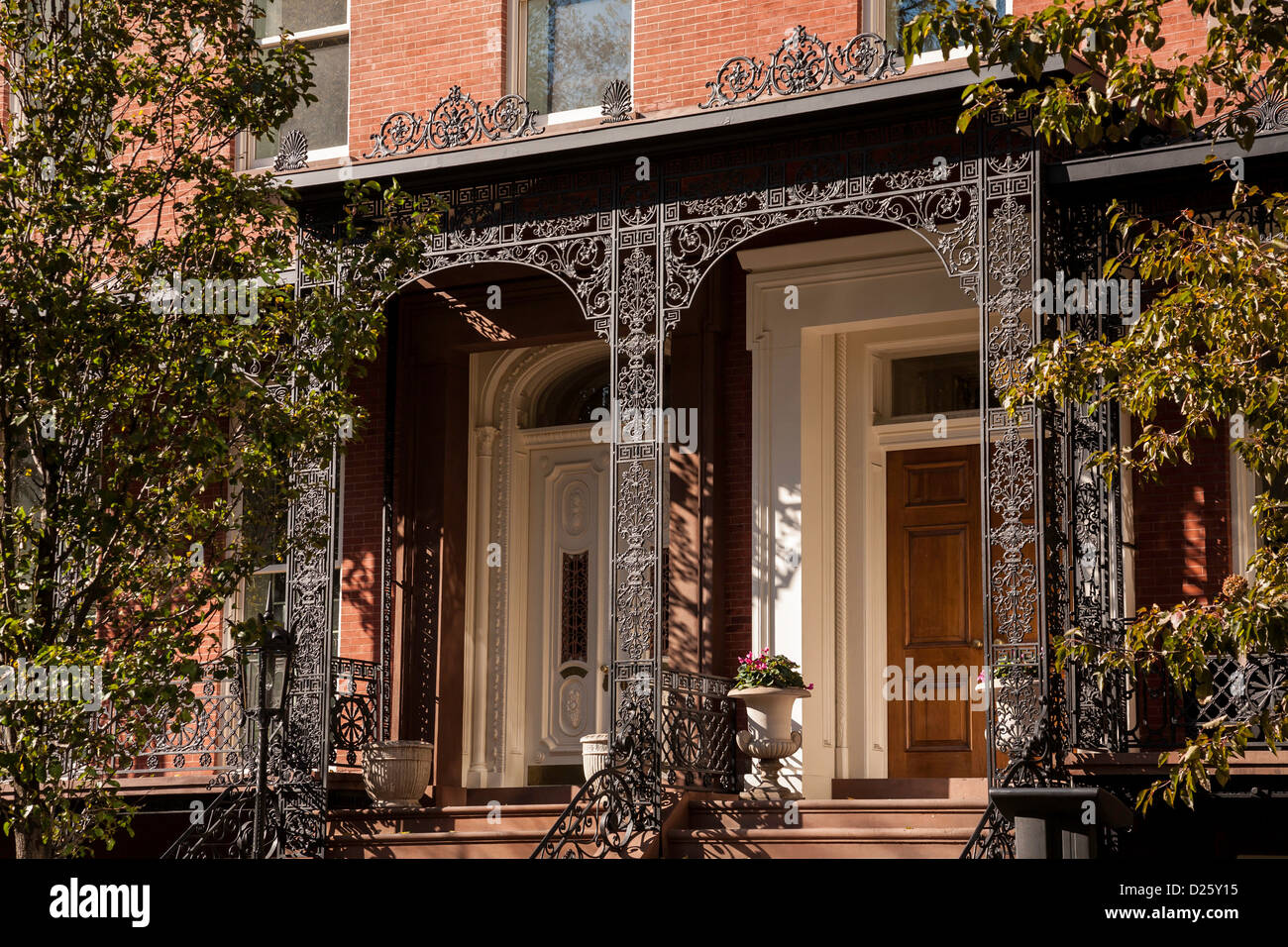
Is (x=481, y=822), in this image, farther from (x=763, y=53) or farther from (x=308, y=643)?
(x=763, y=53)

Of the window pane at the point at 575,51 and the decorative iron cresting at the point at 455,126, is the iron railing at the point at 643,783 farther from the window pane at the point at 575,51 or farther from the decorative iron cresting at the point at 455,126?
the window pane at the point at 575,51

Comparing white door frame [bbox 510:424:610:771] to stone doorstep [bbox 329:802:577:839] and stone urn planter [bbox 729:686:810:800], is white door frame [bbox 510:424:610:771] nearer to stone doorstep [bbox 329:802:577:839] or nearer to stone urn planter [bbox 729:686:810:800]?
stone doorstep [bbox 329:802:577:839]

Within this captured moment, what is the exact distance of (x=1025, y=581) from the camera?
1040 cm

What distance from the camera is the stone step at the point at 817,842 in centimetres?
1034

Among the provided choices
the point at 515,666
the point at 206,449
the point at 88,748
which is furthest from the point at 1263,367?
the point at 515,666

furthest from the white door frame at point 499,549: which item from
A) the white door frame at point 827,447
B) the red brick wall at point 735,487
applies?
the white door frame at point 827,447

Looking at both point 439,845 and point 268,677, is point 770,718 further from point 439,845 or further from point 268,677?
point 268,677

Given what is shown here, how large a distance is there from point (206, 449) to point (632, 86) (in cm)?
640

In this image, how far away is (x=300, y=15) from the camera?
15031 mm

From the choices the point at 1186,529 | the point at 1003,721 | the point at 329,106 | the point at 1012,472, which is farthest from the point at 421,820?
the point at 329,106

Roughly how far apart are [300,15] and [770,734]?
7630 mm

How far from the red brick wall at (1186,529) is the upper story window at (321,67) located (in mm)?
7220

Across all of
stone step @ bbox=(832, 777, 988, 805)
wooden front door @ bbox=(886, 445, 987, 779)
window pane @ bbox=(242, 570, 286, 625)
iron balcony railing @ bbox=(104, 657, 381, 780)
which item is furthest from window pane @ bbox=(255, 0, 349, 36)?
stone step @ bbox=(832, 777, 988, 805)

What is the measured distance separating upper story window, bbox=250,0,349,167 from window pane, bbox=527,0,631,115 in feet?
5.82
